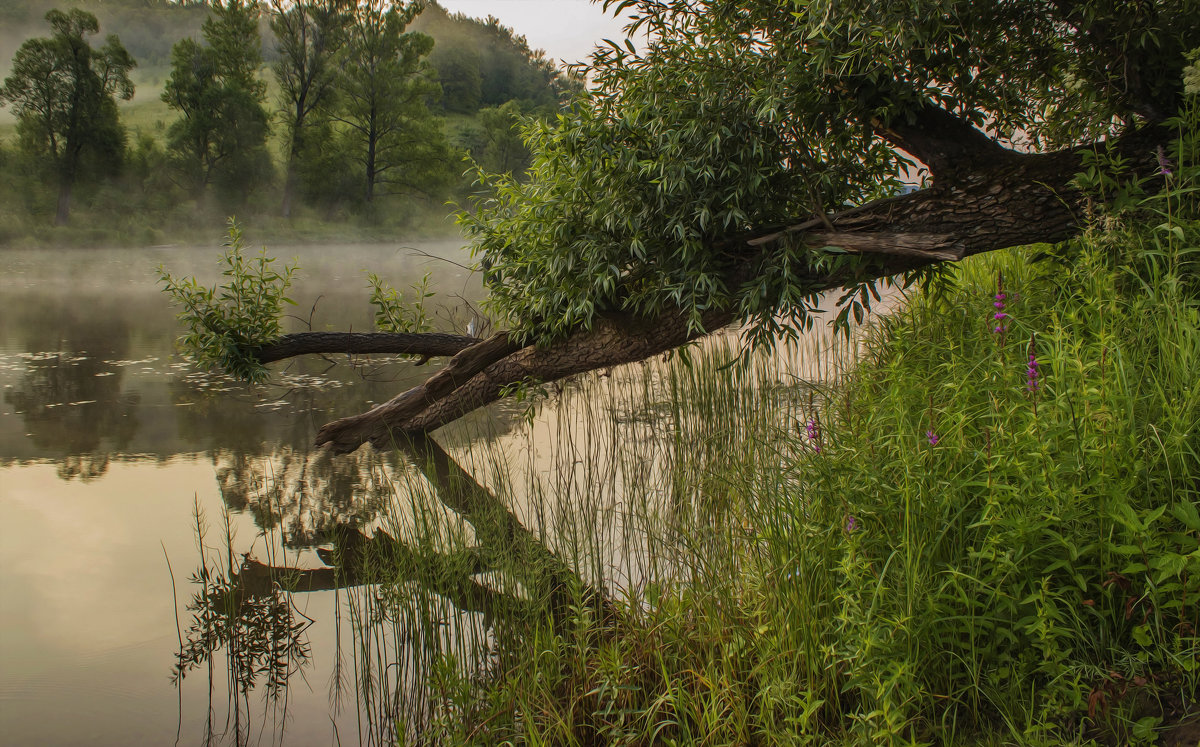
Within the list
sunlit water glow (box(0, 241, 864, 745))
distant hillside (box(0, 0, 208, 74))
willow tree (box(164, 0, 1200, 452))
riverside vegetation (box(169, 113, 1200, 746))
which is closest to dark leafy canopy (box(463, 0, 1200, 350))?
willow tree (box(164, 0, 1200, 452))

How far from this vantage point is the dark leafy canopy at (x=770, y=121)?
2.93 metres

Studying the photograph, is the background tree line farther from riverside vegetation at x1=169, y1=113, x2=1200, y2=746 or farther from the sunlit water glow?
riverside vegetation at x1=169, y1=113, x2=1200, y2=746

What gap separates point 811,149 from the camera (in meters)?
3.25

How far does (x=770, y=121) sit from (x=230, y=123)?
15840mm

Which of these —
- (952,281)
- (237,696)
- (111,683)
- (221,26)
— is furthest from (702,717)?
(221,26)

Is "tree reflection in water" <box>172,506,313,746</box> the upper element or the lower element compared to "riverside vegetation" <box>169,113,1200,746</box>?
lower

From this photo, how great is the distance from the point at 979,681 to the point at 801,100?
2.22 metres

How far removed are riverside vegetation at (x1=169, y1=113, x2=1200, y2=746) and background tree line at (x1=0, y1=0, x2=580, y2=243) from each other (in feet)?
44.1

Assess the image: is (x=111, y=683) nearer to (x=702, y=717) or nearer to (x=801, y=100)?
(x=702, y=717)

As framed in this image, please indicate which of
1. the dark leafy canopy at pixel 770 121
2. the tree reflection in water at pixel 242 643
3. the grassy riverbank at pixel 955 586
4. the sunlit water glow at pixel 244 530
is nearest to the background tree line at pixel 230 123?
the sunlit water glow at pixel 244 530

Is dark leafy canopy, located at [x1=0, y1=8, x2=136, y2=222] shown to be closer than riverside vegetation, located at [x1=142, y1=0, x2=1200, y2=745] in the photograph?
No

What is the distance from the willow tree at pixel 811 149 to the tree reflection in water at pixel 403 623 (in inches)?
50.6

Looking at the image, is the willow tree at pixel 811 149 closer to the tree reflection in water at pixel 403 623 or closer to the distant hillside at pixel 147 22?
the tree reflection in water at pixel 403 623

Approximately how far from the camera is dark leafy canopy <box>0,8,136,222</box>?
562 inches
